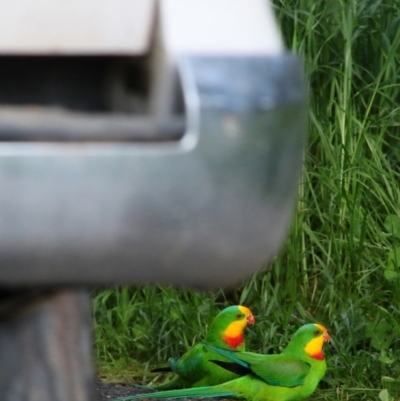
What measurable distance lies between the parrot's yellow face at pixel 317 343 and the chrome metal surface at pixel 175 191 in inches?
89.8

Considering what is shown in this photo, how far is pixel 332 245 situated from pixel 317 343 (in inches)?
27.0

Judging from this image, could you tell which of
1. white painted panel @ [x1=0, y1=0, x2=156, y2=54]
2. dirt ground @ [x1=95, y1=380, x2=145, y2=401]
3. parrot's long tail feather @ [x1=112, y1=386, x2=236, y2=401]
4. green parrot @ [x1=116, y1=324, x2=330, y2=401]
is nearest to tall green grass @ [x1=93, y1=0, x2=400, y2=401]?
dirt ground @ [x1=95, y1=380, x2=145, y2=401]

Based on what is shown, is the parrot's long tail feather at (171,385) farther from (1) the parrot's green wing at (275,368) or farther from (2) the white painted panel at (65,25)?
(2) the white painted panel at (65,25)

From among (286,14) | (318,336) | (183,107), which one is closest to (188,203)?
(183,107)

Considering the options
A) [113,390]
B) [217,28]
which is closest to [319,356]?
[113,390]

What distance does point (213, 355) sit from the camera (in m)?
3.91

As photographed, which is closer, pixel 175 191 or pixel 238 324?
Result: pixel 175 191

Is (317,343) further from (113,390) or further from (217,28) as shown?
(217,28)

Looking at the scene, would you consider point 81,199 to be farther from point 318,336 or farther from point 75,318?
point 318,336

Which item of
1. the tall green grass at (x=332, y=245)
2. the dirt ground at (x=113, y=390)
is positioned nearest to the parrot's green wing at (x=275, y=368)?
the tall green grass at (x=332, y=245)

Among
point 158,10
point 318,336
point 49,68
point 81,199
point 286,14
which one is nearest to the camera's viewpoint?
point 81,199

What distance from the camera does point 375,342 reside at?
13.1 ft

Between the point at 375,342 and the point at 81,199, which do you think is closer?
the point at 81,199

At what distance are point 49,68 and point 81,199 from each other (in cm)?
32
